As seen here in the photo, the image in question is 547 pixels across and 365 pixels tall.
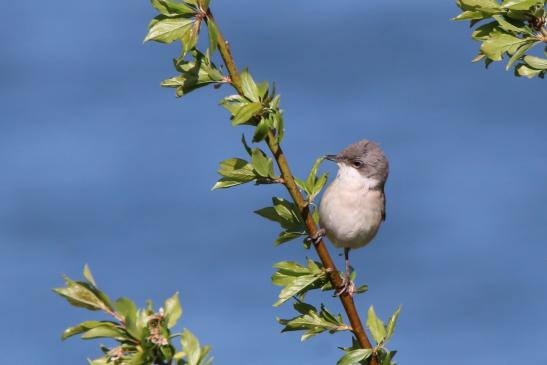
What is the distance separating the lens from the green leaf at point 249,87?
4145mm

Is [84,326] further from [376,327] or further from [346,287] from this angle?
[376,327]

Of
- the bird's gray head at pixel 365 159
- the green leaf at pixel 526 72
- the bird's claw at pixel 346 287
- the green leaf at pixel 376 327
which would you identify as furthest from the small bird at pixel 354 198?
the green leaf at pixel 526 72

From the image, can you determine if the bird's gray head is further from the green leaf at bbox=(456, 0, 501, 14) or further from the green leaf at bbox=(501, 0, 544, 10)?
the green leaf at bbox=(501, 0, 544, 10)

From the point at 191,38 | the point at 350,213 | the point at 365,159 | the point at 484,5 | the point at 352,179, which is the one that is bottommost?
the point at 191,38

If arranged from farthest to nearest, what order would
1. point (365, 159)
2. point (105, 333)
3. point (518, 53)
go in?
point (365, 159) → point (518, 53) → point (105, 333)

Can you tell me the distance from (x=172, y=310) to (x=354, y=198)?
4708mm

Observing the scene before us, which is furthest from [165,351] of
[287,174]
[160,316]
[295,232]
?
[295,232]

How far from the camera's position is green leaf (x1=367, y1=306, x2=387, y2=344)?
4465mm

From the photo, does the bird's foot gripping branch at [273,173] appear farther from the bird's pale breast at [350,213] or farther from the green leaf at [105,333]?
the bird's pale breast at [350,213]

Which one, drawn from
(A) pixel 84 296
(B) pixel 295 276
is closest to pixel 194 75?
(B) pixel 295 276

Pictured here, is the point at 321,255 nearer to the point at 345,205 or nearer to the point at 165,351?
the point at 165,351

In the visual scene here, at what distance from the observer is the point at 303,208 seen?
13.8 feet

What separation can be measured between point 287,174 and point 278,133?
0.68ft

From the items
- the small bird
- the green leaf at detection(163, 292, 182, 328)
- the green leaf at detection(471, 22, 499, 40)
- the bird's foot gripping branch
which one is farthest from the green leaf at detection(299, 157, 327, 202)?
the small bird
